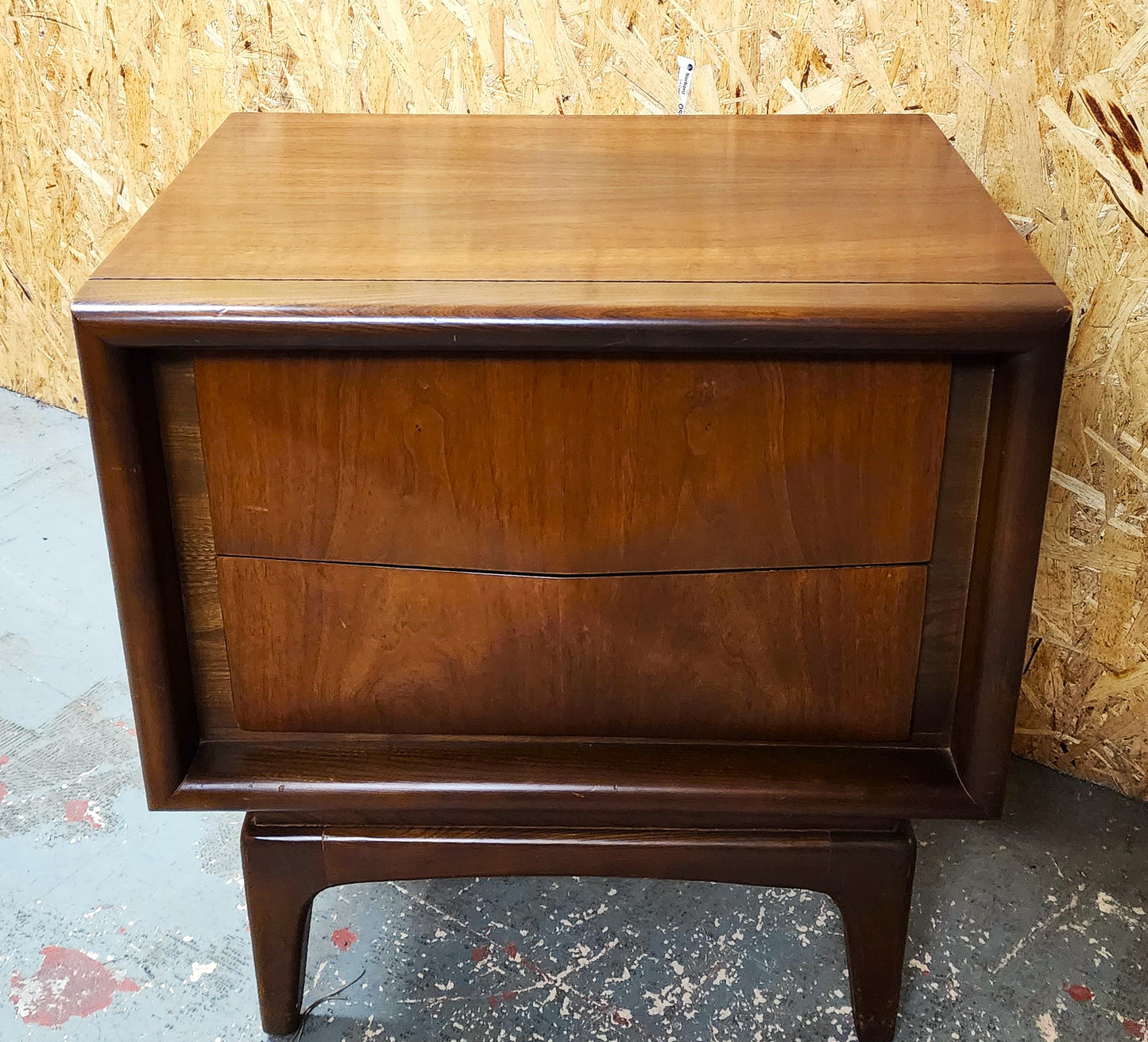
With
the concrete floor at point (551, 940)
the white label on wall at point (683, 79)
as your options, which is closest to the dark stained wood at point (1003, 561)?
the concrete floor at point (551, 940)

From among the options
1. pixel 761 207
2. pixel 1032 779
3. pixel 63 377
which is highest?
pixel 761 207

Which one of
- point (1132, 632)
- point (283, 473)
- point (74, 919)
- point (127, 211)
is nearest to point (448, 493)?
point (283, 473)

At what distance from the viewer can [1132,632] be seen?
125 centimetres

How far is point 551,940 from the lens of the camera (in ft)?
3.69

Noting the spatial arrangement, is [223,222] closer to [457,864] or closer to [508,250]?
[508,250]

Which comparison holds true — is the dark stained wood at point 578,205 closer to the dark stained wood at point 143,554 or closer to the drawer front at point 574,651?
the dark stained wood at point 143,554

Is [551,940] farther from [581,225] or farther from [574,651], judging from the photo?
[581,225]

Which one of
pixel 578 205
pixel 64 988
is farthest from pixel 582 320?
pixel 64 988

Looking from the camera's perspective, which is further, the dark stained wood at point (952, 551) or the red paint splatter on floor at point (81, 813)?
the red paint splatter on floor at point (81, 813)

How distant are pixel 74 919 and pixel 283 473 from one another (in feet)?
2.05

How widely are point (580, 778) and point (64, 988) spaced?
56 centimetres

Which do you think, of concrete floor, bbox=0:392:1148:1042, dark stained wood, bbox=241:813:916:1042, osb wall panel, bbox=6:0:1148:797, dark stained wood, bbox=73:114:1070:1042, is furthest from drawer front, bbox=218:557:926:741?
osb wall panel, bbox=6:0:1148:797

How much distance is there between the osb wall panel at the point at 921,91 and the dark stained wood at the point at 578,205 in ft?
0.34

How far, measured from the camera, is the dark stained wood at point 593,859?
92 centimetres
